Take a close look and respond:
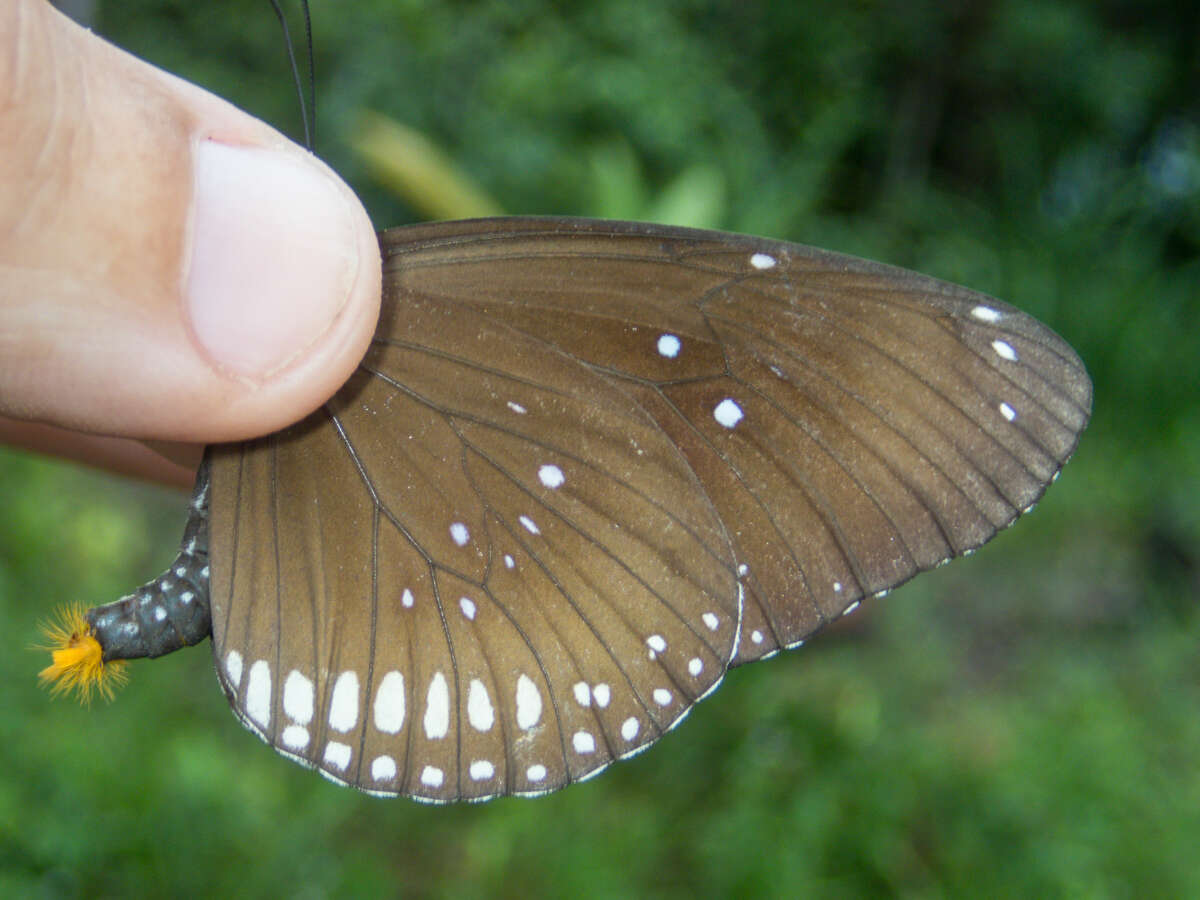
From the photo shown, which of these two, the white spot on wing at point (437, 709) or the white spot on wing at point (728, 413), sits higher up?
the white spot on wing at point (728, 413)

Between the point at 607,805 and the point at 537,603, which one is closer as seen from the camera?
the point at 537,603

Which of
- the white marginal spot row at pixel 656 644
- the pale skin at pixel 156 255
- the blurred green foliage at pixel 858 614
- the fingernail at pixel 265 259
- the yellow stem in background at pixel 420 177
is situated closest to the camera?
the pale skin at pixel 156 255

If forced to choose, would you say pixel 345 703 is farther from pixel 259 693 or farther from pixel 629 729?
pixel 629 729

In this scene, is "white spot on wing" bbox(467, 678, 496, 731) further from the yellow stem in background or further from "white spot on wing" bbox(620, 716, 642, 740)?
the yellow stem in background

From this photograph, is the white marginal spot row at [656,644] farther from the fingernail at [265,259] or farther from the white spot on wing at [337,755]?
the fingernail at [265,259]

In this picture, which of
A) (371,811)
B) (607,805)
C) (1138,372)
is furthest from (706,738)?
(1138,372)

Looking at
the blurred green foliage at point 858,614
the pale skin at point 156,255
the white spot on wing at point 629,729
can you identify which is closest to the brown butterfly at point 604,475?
the white spot on wing at point 629,729

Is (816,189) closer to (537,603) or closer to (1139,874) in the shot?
(1139,874)
